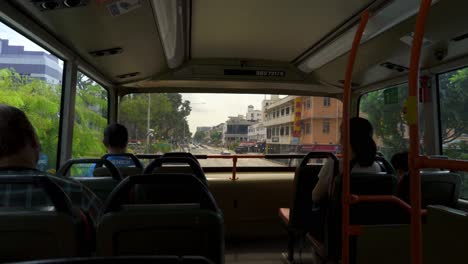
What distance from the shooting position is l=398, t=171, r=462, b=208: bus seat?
7.62ft

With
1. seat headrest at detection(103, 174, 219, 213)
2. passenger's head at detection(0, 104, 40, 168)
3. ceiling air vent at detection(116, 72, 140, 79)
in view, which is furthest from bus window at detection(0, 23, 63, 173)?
seat headrest at detection(103, 174, 219, 213)

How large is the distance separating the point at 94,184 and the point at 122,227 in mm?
1161

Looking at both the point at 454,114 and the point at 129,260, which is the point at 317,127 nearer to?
the point at 454,114

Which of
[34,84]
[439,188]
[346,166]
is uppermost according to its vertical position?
[34,84]

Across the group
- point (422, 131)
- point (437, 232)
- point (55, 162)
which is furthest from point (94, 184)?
point (422, 131)

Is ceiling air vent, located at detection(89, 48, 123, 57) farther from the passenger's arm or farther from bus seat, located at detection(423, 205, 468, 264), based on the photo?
bus seat, located at detection(423, 205, 468, 264)

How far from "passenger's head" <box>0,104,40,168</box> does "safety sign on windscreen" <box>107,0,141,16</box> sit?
1.11 m

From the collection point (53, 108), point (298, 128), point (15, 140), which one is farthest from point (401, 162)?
point (53, 108)

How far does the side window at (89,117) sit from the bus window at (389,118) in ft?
11.4

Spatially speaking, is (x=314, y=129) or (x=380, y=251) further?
(x=314, y=129)

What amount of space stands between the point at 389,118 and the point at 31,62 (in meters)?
3.80

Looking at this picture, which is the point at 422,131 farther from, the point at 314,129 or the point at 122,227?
the point at 122,227

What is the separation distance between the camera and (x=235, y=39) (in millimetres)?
3445

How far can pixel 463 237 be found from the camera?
994mm
